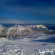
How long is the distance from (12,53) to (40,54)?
5.21ft

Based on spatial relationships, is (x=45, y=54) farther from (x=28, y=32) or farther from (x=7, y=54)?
(x=28, y=32)

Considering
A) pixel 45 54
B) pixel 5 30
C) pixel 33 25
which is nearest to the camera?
pixel 45 54

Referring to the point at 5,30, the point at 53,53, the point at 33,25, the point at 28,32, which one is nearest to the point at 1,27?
the point at 5,30

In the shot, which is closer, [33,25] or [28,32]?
[28,32]

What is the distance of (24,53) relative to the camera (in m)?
7.36

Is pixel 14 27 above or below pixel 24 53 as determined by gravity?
above

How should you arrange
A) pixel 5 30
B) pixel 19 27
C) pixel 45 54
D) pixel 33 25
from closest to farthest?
pixel 45 54 < pixel 5 30 < pixel 19 27 < pixel 33 25

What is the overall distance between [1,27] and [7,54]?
10617mm

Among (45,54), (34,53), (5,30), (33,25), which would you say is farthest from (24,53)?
(33,25)

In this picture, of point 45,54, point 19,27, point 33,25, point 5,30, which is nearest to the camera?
point 45,54

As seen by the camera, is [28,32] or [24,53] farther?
[28,32]

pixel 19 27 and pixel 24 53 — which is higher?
pixel 19 27

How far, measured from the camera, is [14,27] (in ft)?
57.6

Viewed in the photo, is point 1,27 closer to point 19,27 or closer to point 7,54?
point 19,27
